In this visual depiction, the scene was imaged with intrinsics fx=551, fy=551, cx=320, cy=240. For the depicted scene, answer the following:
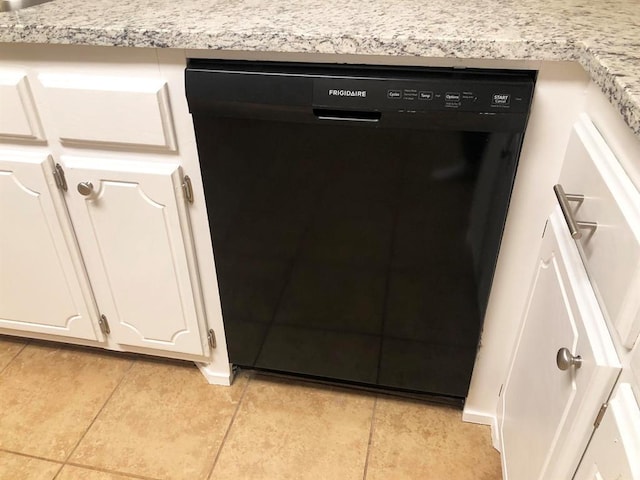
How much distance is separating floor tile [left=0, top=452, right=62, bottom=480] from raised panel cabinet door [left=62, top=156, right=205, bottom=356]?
0.34 meters

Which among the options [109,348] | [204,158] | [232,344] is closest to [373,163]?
[204,158]

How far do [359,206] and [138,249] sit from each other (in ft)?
1.77

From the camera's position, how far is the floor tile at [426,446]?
1300 millimetres

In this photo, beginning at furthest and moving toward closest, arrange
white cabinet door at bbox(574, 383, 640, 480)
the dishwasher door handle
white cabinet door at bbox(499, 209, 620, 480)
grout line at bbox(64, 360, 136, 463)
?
grout line at bbox(64, 360, 136, 463) → the dishwasher door handle → white cabinet door at bbox(499, 209, 620, 480) → white cabinet door at bbox(574, 383, 640, 480)

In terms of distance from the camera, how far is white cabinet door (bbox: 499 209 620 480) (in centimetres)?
71

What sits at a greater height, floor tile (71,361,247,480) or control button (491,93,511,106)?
control button (491,93,511,106)

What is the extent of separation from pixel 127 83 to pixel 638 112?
2.89 feet

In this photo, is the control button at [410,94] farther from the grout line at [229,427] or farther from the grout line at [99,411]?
the grout line at [99,411]

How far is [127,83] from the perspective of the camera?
108cm

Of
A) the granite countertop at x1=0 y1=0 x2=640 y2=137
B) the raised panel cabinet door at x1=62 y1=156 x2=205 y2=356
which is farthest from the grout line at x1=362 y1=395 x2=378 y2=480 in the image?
the granite countertop at x1=0 y1=0 x2=640 y2=137

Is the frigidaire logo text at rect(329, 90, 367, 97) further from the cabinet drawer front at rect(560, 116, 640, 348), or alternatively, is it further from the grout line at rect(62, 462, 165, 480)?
the grout line at rect(62, 462, 165, 480)

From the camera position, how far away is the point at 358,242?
1167mm

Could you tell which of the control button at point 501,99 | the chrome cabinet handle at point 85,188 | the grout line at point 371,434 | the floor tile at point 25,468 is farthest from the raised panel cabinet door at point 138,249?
the control button at point 501,99

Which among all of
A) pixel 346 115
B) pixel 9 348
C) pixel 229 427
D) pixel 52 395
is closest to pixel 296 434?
pixel 229 427
